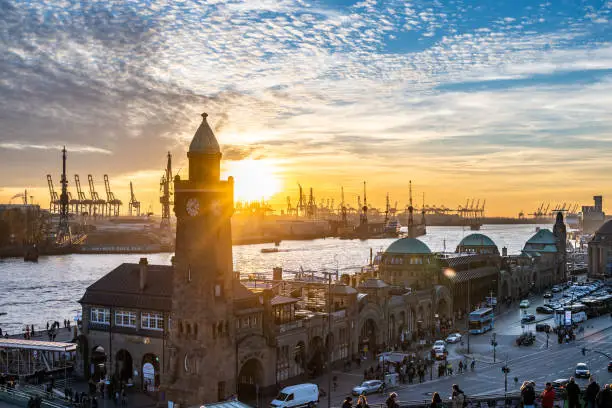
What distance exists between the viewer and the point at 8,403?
40906mm

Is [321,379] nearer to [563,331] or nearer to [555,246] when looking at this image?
[563,331]

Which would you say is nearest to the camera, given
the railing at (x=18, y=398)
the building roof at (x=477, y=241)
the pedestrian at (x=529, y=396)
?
the pedestrian at (x=529, y=396)

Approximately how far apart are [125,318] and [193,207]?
13652 mm

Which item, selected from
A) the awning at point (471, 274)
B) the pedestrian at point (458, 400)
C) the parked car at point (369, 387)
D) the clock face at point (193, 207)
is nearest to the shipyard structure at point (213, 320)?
the clock face at point (193, 207)

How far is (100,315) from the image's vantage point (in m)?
53.8

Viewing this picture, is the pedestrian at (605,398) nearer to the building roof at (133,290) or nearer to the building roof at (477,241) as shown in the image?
the building roof at (133,290)

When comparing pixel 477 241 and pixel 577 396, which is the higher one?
pixel 477 241

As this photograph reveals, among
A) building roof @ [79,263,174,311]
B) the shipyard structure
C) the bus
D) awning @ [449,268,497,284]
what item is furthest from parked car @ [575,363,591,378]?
awning @ [449,268,497,284]

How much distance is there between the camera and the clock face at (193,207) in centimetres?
4366

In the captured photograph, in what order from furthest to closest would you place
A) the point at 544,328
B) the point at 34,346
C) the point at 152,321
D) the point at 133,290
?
the point at 544,328
the point at 133,290
the point at 34,346
the point at 152,321

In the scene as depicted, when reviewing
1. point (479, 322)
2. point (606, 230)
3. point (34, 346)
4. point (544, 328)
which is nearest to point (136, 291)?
point (34, 346)

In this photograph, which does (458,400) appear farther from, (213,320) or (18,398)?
(18,398)

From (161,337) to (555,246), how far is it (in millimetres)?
107514

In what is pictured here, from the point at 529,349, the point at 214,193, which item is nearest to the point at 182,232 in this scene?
the point at 214,193
